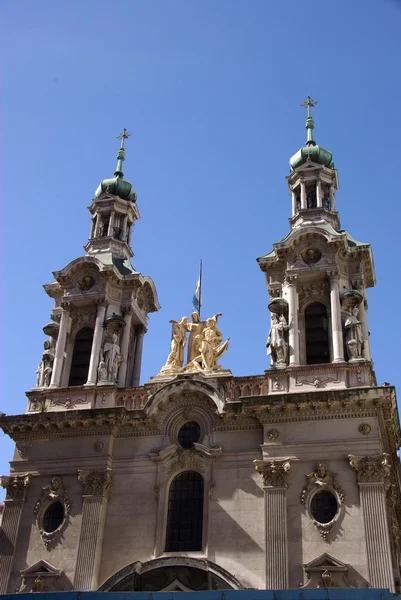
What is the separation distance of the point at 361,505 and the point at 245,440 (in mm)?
5023

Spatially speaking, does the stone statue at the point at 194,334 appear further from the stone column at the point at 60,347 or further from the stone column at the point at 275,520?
the stone column at the point at 275,520

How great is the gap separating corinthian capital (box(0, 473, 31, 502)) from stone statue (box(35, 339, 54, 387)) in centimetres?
443

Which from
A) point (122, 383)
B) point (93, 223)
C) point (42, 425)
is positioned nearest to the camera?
point (42, 425)

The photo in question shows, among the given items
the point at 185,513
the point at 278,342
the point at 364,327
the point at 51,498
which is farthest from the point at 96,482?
→ the point at 364,327

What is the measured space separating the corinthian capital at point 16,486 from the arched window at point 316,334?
39.8ft

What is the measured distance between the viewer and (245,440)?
28.3m

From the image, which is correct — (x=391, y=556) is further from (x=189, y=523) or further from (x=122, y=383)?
(x=122, y=383)

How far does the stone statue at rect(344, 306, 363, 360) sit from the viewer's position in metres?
29.0

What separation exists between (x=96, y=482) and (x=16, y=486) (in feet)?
11.4

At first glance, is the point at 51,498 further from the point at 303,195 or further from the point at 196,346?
the point at 303,195

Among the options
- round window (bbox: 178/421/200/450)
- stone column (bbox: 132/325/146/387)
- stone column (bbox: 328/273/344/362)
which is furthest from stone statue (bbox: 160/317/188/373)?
stone column (bbox: 328/273/344/362)

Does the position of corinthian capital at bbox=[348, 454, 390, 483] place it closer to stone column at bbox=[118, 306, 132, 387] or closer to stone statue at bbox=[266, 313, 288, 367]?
stone statue at bbox=[266, 313, 288, 367]

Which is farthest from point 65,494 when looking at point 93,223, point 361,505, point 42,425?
point 93,223

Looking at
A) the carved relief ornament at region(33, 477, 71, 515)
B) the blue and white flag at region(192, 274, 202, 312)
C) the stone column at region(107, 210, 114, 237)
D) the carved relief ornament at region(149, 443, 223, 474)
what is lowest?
the carved relief ornament at region(33, 477, 71, 515)
